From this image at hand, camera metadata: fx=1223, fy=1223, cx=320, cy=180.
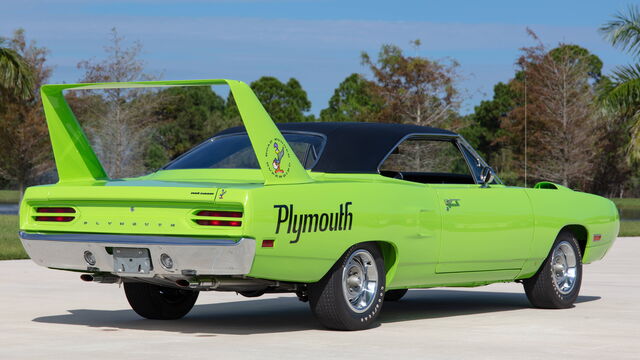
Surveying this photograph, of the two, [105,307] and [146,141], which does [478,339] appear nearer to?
[105,307]

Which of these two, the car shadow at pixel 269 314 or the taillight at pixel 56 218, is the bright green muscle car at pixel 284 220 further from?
the car shadow at pixel 269 314

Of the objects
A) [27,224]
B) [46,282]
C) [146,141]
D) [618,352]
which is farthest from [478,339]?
[146,141]

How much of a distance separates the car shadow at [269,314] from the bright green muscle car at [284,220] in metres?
0.34

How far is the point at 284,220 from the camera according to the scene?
826 centimetres

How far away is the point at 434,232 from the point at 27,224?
3101 millimetres

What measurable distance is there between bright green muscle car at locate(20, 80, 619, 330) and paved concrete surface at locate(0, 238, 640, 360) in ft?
1.21

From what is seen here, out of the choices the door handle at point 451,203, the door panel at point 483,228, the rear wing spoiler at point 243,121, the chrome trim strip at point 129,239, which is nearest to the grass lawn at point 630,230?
the door panel at point 483,228

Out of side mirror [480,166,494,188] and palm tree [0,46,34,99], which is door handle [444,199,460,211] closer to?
side mirror [480,166,494,188]

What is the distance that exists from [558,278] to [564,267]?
15 cm

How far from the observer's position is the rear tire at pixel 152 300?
32.8ft

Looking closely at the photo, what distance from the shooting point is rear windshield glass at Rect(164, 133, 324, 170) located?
929 centimetres

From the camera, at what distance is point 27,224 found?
354 inches

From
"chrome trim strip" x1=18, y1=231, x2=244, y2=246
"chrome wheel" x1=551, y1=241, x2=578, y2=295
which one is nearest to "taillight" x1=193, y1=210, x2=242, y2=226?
"chrome trim strip" x1=18, y1=231, x2=244, y2=246

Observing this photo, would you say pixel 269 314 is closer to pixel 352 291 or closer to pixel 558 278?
pixel 352 291
